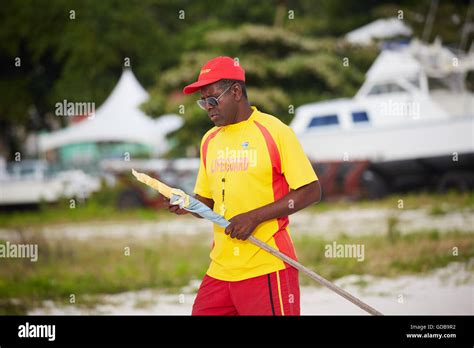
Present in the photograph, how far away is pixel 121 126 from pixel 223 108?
16297 millimetres

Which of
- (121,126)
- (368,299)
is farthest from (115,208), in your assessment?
(368,299)

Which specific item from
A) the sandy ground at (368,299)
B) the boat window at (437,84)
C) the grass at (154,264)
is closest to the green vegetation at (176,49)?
the boat window at (437,84)

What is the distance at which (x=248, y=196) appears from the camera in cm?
408

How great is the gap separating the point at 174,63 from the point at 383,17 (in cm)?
520

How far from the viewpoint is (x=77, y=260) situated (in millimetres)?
11031

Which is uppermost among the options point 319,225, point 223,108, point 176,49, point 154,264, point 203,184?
point 176,49

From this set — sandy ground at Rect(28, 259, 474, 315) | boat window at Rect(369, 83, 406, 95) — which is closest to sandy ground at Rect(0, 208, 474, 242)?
sandy ground at Rect(28, 259, 474, 315)

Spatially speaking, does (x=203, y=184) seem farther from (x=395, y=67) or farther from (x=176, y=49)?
(x=176, y=49)

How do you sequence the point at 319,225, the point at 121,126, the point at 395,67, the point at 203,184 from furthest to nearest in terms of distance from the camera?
the point at 121,126 < the point at 395,67 < the point at 319,225 < the point at 203,184

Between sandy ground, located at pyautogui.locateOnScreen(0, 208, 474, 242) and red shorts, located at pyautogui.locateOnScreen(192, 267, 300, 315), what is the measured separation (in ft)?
25.7

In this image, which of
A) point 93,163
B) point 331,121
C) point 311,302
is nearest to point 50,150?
point 93,163

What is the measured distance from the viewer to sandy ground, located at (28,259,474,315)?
298 inches

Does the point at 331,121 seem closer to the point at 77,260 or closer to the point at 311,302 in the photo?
the point at 77,260

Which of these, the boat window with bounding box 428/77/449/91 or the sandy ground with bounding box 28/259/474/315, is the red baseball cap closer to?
the sandy ground with bounding box 28/259/474/315
